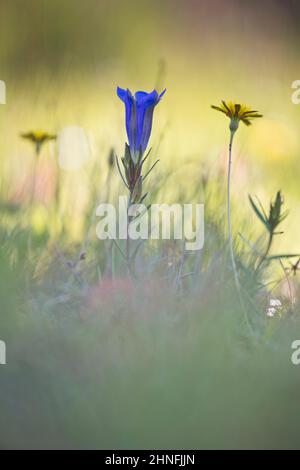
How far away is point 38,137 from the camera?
0.75 meters

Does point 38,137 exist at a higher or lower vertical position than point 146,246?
higher

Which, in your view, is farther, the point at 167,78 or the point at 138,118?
the point at 167,78

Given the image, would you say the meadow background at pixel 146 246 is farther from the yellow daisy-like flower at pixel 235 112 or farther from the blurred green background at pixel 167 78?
the yellow daisy-like flower at pixel 235 112

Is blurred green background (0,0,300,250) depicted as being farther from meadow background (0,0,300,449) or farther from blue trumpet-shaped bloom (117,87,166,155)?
blue trumpet-shaped bloom (117,87,166,155)

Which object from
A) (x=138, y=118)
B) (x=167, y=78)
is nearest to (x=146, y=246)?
(x=138, y=118)

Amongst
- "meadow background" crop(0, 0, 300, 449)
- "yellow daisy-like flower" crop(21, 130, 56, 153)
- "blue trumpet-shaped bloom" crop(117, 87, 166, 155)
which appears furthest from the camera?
"yellow daisy-like flower" crop(21, 130, 56, 153)

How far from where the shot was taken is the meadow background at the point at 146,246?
16.4 inches

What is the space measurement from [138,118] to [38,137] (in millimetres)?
163

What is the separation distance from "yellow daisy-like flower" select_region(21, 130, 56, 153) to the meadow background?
1 centimetres

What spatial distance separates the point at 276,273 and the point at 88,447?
0.33 m

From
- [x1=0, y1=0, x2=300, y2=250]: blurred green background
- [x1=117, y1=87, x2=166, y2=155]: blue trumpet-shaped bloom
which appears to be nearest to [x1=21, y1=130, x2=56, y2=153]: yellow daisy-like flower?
[x1=0, y1=0, x2=300, y2=250]: blurred green background

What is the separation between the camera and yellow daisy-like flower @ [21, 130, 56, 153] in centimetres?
74

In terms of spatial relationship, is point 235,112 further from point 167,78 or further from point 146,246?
point 167,78
